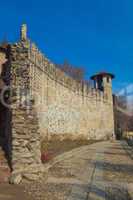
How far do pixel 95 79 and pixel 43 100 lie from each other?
18209 millimetres

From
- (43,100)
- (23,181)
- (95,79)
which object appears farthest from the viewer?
(95,79)

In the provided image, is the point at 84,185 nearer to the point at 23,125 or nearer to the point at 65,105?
the point at 23,125

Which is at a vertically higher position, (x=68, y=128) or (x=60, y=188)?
(x=68, y=128)

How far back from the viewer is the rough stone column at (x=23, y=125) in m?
6.83

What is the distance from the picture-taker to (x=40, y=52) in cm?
1344

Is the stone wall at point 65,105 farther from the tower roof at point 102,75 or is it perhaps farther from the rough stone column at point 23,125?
the tower roof at point 102,75

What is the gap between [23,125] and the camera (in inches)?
291

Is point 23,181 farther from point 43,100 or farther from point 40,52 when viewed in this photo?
point 40,52

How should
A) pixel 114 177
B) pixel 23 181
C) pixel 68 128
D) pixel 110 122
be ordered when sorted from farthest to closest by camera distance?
pixel 110 122, pixel 68 128, pixel 114 177, pixel 23 181

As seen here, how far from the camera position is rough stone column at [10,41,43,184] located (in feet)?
22.4

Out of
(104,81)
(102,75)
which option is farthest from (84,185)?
(102,75)

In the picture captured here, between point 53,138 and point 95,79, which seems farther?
point 95,79

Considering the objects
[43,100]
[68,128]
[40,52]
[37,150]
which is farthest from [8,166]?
[68,128]

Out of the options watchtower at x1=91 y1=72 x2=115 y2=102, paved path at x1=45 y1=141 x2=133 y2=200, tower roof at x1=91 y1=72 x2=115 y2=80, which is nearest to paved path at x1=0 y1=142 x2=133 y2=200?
paved path at x1=45 y1=141 x2=133 y2=200
